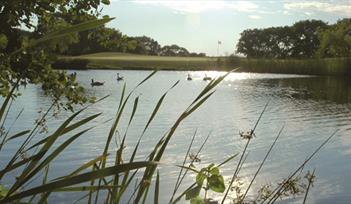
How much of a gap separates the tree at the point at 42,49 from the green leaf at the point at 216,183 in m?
1.81

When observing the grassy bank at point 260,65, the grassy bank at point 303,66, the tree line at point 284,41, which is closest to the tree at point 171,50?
the tree line at point 284,41

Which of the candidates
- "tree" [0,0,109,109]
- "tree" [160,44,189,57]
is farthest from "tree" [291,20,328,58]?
"tree" [0,0,109,109]

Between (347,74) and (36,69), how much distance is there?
219 ft

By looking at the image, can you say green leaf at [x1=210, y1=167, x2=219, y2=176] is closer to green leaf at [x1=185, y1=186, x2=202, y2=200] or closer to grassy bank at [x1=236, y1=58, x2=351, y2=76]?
green leaf at [x1=185, y1=186, x2=202, y2=200]

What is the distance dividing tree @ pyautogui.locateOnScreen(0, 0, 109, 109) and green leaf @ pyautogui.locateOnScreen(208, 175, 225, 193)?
181cm

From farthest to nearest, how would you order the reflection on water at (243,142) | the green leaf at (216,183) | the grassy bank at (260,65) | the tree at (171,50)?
the tree at (171,50), the grassy bank at (260,65), the reflection on water at (243,142), the green leaf at (216,183)

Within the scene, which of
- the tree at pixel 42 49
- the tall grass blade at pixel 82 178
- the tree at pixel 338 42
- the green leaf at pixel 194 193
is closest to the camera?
the tall grass blade at pixel 82 178

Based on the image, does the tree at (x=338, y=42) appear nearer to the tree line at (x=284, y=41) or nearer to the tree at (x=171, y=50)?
the tree line at (x=284, y=41)

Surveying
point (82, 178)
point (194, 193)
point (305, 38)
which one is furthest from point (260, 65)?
point (82, 178)

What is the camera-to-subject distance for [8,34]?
372cm

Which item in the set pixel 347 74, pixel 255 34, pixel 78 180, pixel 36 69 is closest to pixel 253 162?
pixel 36 69

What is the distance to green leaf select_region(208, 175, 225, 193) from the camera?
1984mm

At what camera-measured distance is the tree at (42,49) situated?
3.50 metres

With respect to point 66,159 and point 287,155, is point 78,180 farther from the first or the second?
point 287,155
